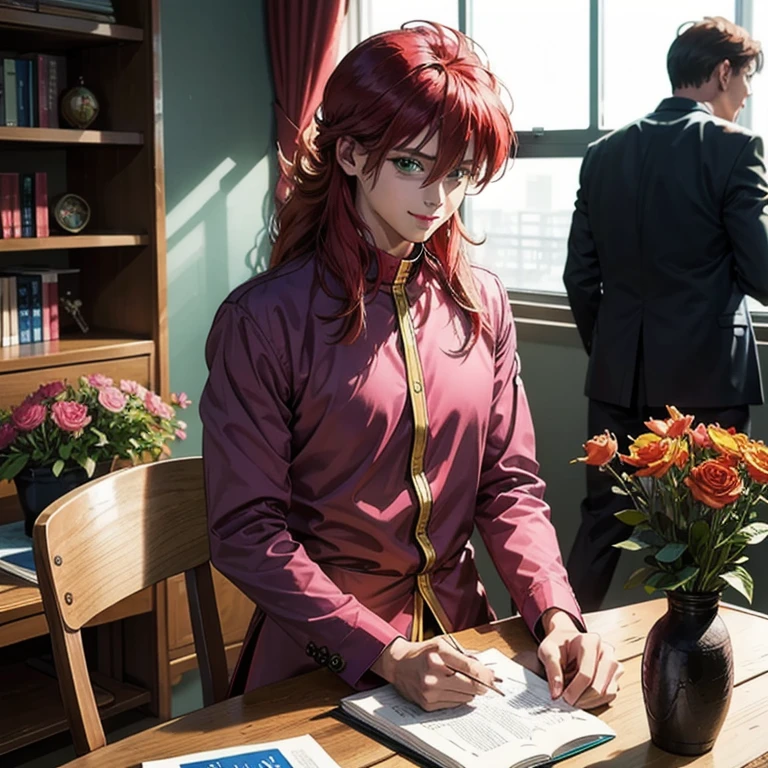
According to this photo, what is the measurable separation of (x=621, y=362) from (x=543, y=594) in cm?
165

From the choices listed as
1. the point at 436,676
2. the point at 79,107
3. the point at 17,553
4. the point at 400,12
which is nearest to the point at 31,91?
the point at 79,107

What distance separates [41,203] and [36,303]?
27 cm

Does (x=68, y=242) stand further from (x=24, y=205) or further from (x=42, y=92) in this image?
(x=42, y=92)

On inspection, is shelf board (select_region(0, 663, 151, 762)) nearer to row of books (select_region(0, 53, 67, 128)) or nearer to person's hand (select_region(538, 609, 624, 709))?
row of books (select_region(0, 53, 67, 128))

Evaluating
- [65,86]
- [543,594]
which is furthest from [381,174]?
[65,86]

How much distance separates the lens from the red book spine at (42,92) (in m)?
3.06

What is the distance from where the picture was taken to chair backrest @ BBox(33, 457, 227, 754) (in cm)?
139

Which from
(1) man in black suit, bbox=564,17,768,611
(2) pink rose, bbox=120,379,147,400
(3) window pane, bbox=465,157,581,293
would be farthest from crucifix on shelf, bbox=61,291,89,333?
(1) man in black suit, bbox=564,17,768,611

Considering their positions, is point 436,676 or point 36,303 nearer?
point 436,676

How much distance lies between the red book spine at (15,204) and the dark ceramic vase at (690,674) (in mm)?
2293

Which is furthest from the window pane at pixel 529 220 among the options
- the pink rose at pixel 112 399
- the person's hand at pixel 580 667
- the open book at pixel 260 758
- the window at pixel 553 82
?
the open book at pixel 260 758

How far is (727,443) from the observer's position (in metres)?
Answer: 1.22

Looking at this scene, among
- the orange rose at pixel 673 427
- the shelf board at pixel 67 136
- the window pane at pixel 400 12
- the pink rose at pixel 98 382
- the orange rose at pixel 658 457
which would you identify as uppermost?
the window pane at pixel 400 12

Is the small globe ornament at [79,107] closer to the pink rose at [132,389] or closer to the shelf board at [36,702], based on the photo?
the pink rose at [132,389]
